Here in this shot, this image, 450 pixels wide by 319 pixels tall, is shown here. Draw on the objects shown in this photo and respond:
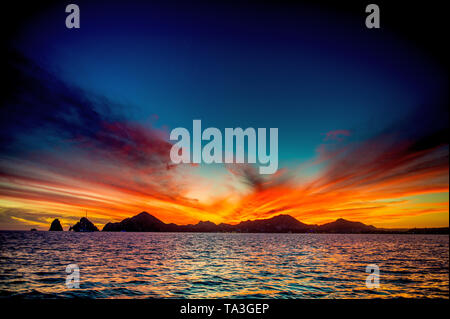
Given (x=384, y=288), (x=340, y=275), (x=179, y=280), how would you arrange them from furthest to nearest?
(x=340, y=275) < (x=179, y=280) < (x=384, y=288)

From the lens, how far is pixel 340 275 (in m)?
22.1

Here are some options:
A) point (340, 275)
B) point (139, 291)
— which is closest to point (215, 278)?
point (139, 291)

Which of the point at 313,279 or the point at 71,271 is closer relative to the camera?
the point at 313,279

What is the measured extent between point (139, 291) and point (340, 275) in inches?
701

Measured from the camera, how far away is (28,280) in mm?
18562

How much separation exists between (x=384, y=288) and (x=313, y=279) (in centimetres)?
511
